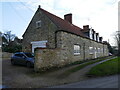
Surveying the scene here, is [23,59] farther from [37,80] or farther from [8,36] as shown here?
[8,36]

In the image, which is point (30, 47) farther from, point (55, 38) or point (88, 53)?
point (88, 53)

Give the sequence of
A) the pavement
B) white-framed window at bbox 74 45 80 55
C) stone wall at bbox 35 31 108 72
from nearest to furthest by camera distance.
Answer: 1. the pavement
2. stone wall at bbox 35 31 108 72
3. white-framed window at bbox 74 45 80 55

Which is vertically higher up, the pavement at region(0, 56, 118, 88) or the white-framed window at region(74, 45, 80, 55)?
the white-framed window at region(74, 45, 80, 55)

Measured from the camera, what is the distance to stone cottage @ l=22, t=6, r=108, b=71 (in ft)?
37.8

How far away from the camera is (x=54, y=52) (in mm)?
12523

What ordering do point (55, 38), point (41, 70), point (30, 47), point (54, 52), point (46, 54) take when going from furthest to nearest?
point (30, 47)
point (55, 38)
point (54, 52)
point (46, 54)
point (41, 70)

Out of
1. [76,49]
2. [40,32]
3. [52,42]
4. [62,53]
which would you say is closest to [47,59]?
[62,53]

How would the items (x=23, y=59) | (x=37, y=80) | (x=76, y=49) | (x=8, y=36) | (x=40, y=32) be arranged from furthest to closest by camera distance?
(x=8, y=36) < (x=76, y=49) < (x=40, y=32) < (x=23, y=59) < (x=37, y=80)

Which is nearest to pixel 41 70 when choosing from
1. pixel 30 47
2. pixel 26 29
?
pixel 30 47

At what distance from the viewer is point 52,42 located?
15117mm

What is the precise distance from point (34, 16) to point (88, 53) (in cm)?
1239

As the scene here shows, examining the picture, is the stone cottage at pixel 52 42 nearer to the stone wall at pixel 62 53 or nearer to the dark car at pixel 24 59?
the stone wall at pixel 62 53

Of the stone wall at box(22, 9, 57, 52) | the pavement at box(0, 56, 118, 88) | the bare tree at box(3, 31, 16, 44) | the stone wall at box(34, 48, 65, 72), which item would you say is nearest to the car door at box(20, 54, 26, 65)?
the stone wall at box(34, 48, 65, 72)

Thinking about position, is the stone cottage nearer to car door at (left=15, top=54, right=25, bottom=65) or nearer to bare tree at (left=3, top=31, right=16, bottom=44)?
car door at (left=15, top=54, right=25, bottom=65)
